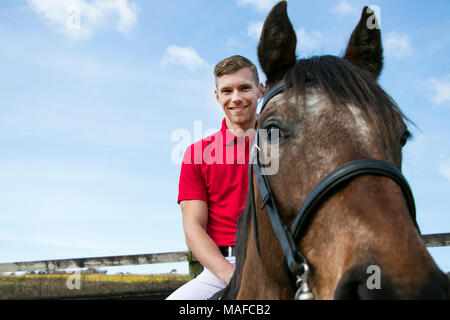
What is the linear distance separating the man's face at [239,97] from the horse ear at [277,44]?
1004mm

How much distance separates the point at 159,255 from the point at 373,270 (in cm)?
598

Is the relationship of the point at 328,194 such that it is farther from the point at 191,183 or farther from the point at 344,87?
the point at 191,183

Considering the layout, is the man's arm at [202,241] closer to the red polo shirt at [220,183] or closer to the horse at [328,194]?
the red polo shirt at [220,183]

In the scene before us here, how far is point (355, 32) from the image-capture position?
2861 millimetres

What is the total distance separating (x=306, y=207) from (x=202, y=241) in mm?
1648

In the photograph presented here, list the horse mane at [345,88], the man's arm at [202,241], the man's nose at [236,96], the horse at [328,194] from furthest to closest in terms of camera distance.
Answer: the man's nose at [236,96] < the man's arm at [202,241] < the horse mane at [345,88] < the horse at [328,194]

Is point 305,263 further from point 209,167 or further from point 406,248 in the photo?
point 209,167

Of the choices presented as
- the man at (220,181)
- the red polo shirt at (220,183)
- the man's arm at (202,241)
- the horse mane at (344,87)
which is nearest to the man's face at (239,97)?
the man at (220,181)

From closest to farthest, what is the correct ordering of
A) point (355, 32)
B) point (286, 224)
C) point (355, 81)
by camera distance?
point (286, 224) → point (355, 81) → point (355, 32)

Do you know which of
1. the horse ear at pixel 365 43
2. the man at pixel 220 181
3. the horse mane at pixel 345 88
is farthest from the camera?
the man at pixel 220 181

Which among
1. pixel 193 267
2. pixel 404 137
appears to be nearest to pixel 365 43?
pixel 404 137

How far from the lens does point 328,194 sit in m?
1.76

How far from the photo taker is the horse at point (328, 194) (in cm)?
152
